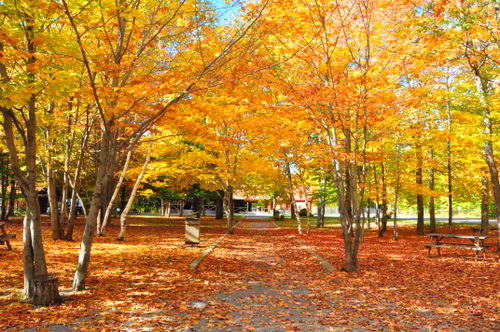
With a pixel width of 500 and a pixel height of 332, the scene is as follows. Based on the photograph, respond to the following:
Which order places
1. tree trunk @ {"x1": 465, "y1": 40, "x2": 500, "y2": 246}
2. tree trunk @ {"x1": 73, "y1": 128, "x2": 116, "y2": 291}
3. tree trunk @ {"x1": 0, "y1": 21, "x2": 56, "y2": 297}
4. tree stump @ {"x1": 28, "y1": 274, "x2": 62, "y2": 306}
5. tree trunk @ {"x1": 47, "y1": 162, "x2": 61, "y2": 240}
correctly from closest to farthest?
tree stump @ {"x1": 28, "y1": 274, "x2": 62, "y2": 306}
tree trunk @ {"x1": 0, "y1": 21, "x2": 56, "y2": 297}
tree trunk @ {"x1": 73, "y1": 128, "x2": 116, "y2": 291}
tree trunk @ {"x1": 465, "y1": 40, "x2": 500, "y2": 246}
tree trunk @ {"x1": 47, "y1": 162, "x2": 61, "y2": 240}

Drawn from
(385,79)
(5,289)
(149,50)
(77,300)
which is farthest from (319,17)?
(5,289)

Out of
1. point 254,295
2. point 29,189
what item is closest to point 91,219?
point 29,189

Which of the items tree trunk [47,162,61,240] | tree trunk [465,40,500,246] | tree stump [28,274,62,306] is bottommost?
tree stump [28,274,62,306]

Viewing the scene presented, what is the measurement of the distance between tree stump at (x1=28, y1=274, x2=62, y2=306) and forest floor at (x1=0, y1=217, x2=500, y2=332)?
15 cm

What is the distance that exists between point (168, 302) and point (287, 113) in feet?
20.3

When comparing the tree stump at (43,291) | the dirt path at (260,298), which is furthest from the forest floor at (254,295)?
the tree stump at (43,291)

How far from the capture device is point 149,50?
375 inches

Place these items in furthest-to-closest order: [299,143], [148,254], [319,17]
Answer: [299,143] < [148,254] < [319,17]

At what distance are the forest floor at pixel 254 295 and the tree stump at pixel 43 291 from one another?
0.15m

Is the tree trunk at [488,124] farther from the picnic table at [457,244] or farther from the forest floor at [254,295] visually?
the forest floor at [254,295]

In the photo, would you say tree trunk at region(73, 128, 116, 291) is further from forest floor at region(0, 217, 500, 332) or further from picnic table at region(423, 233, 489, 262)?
picnic table at region(423, 233, 489, 262)

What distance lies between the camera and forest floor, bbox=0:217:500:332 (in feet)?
15.6

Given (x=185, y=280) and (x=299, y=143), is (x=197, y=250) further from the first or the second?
(x=299, y=143)

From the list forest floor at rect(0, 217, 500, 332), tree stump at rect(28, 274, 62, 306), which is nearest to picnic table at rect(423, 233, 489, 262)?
forest floor at rect(0, 217, 500, 332)
